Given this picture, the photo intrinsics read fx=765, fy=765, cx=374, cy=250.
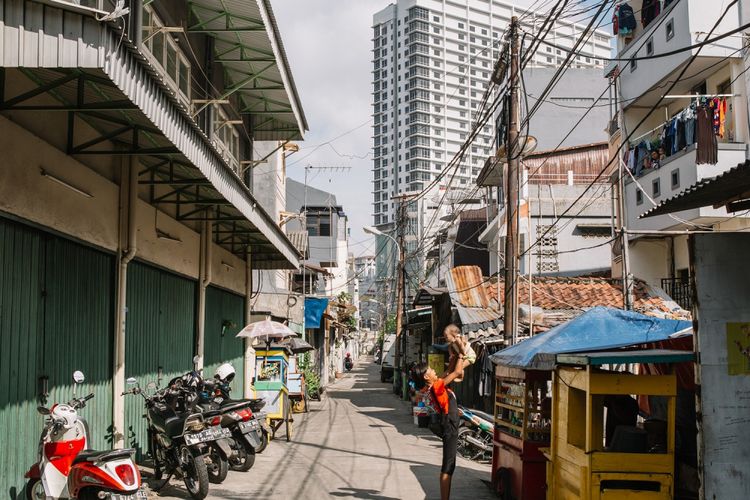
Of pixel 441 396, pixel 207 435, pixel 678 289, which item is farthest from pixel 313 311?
Result: pixel 441 396

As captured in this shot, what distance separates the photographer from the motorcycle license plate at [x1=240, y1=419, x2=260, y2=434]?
11.7 m

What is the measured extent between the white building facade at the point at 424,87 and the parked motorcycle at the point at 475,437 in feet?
311

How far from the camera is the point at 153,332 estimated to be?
12.8m

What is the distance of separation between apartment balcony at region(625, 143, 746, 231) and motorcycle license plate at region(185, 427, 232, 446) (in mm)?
10017

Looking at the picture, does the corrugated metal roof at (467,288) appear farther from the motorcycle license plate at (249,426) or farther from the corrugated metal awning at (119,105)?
the motorcycle license plate at (249,426)

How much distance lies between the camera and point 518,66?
1459 cm

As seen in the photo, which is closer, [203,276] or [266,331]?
[203,276]

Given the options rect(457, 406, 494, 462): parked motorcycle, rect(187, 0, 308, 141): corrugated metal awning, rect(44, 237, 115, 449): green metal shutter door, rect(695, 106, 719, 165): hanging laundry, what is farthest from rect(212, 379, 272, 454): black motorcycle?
rect(695, 106, 719, 165): hanging laundry

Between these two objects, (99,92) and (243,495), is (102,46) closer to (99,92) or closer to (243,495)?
(99,92)

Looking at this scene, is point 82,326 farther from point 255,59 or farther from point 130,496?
point 255,59

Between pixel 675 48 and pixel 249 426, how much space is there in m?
13.1

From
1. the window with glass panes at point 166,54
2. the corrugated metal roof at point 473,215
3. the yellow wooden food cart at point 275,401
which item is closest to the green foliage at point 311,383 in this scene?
the yellow wooden food cart at point 275,401

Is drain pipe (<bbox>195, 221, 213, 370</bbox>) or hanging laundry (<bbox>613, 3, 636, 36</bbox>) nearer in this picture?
drain pipe (<bbox>195, 221, 213, 370</bbox>)

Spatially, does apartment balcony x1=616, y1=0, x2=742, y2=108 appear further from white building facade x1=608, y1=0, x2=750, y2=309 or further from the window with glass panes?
the window with glass panes
